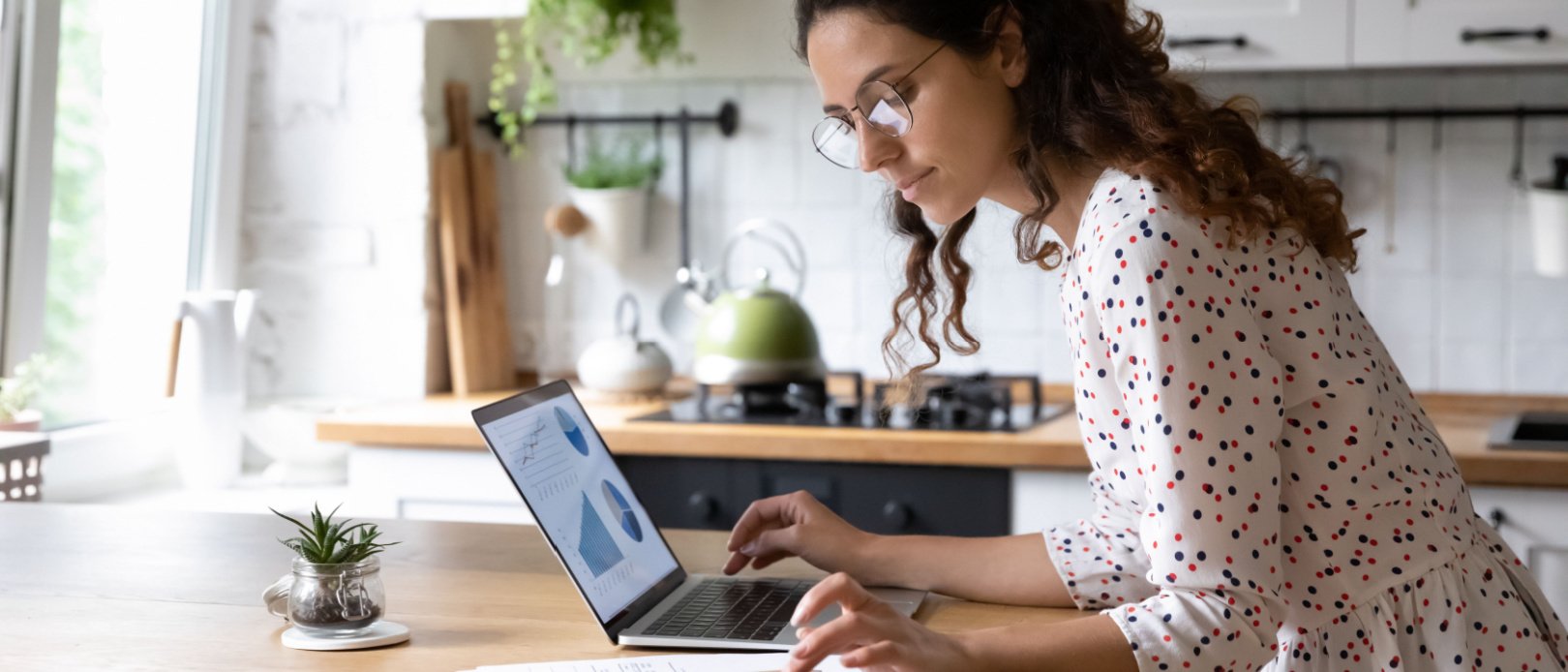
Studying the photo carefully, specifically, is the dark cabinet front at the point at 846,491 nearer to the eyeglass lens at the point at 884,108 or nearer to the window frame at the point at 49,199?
the window frame at the point at 49,199

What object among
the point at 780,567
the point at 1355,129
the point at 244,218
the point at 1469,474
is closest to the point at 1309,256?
the point at 780,567

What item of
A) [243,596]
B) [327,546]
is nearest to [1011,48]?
[327,546]

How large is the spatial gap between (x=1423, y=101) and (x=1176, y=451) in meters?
2.21

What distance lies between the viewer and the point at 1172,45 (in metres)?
2.73

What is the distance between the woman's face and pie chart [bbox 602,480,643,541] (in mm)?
430

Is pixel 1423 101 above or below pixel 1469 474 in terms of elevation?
above

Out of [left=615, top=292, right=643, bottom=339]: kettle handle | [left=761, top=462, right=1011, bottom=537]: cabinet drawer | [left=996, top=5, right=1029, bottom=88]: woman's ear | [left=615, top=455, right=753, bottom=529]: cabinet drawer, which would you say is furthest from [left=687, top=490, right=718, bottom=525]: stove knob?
[left=996, top=5, right=1029, bottom=88]: woman's ear

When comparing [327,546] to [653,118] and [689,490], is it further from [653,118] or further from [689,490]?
[653,118]

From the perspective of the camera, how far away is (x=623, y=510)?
4.98 ft

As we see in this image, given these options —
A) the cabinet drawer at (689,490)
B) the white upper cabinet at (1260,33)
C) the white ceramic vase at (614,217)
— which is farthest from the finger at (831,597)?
the white ceramic vase at (614,217)

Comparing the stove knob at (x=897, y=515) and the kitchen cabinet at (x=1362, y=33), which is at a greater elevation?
the kitchen cabinet at (x=1362, y=33)

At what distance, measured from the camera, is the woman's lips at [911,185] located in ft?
4.36

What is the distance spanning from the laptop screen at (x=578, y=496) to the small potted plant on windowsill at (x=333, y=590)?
0.47 feet

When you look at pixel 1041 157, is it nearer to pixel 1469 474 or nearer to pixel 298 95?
pixel 1469 474
